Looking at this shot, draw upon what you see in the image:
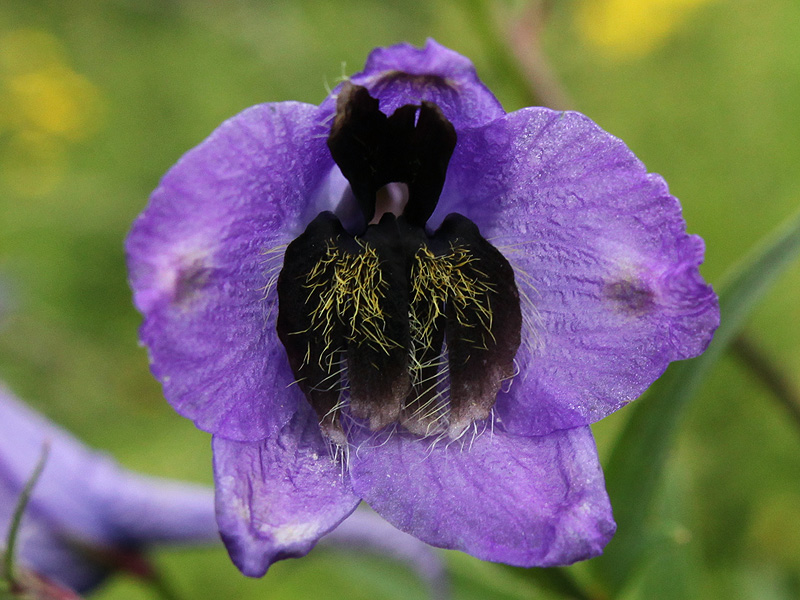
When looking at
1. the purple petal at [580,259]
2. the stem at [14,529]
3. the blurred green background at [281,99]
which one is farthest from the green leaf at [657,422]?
the blurred green background at [281,99]

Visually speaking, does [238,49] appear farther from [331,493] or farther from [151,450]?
[331,493]

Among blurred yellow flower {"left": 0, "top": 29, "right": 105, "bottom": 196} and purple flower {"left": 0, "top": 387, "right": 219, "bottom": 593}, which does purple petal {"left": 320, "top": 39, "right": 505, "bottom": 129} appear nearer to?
purple flower {"left": 0, "top": 387, "right": 219, "bottom": 593}

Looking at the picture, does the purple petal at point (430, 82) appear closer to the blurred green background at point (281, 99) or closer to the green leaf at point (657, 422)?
the green leaf at point (657, 422)

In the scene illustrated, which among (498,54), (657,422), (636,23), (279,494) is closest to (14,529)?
(279,494)

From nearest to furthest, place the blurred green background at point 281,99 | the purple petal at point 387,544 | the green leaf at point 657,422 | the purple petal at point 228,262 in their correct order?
the purple petal at point 228,262 → the green leaf at point 657,422 → the purple petal at point 387,544 → the blurred green background at point 281,99

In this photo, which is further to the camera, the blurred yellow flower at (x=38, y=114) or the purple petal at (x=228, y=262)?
the blurred yellow flower at (x=38, y=114)

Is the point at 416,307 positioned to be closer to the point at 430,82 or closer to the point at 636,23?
the point at 430,82

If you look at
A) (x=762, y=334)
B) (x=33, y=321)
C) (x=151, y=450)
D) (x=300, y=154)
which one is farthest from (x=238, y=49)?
(x=300, y=154)
